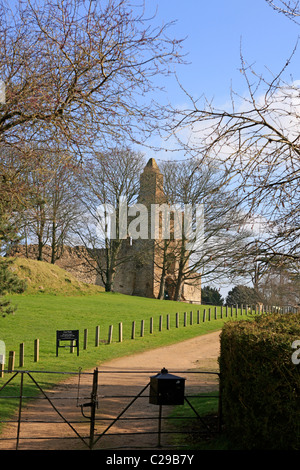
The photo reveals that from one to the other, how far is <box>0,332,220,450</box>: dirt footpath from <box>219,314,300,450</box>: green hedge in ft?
3.11

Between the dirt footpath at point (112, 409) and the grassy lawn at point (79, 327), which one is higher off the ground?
the grassy lawn at point (79, 327)

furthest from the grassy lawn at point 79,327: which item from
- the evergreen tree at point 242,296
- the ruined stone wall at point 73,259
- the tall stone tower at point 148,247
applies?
the evergreen tree at point 242,296

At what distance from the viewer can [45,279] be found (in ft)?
104

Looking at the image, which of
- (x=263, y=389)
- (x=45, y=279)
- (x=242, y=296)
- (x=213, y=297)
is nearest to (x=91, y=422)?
(x=263, y=389)

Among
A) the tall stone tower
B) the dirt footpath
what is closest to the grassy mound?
the tall stone tower

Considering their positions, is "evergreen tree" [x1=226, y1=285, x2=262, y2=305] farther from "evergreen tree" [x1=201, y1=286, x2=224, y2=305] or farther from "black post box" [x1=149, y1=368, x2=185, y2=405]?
"black post box" [x1=149, y1=368, x2=185, y2=405]

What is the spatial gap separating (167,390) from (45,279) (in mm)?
24647

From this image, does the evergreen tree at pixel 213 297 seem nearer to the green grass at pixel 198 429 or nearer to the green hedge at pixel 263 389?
the green grass at pixel 198 429

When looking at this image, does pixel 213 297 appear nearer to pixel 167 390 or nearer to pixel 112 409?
pixel 112 409

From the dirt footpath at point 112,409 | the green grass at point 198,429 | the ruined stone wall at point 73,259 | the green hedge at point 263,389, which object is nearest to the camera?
the green hedge at point 263,389

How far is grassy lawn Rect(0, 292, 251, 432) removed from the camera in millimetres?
15680

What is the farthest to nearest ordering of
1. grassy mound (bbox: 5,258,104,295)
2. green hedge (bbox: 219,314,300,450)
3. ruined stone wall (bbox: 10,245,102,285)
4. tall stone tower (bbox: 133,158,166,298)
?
ruined stone wall (bbox: 10,245,102,285)
tall stone tower (bbox: 133,158,166,298)
grassy mound (bbox: 5,258,104,295)
green hedge (bbox: 219,314,300,450)

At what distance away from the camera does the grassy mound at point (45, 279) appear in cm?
3047

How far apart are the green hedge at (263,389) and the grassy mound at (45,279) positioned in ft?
77.2
